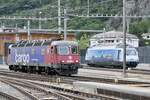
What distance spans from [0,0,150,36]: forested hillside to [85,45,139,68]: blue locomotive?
2131 centimetres

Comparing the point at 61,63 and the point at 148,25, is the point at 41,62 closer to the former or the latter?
the point at 61,63

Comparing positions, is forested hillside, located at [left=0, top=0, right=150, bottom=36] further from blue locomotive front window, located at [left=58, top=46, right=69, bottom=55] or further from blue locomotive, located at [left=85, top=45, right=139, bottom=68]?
blue locomotive front window, located at [left=58, top=46, right=69, bottom=55]

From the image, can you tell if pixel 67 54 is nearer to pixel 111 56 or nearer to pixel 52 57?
pixel 52 57

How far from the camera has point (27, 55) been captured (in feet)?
162

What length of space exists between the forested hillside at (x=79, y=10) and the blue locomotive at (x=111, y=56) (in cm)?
2131

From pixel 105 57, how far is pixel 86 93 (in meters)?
37.7

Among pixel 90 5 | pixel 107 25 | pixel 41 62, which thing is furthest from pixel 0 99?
pixel 107 25

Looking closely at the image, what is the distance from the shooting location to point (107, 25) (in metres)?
119

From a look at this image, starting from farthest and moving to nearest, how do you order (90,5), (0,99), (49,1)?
(49,1) → (90,5) → (0,99)

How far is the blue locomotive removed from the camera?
2336 inches

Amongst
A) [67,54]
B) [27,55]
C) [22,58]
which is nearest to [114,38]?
[22,58]

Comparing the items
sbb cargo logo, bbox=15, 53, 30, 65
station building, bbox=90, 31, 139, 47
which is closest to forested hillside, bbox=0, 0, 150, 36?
station building, bbox=90, 31, 139, 47

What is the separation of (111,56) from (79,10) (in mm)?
35974

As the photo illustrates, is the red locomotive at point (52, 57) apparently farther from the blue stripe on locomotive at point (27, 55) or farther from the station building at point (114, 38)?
the station building at point (114, 38)
